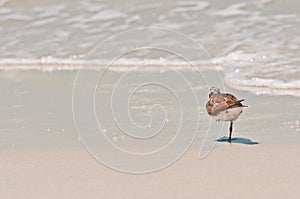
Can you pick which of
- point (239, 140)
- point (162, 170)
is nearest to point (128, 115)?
point (239, 140)

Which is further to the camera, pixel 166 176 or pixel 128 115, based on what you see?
pixel 128 115

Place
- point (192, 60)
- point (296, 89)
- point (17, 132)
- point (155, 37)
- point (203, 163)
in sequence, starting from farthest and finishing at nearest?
point (155, 37) → point (192, 60) → point (296, 89) → point (17, 132) → point (203, 163)

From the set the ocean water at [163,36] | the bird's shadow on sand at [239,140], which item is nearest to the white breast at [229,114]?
the bird's shadow on sand at [239,140]

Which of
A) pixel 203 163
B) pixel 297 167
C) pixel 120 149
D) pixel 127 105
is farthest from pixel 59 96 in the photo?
pixel 297 167

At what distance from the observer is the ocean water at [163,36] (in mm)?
6926

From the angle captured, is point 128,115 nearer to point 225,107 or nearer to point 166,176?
point 225,107

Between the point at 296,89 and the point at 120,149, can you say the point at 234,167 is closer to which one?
the point at 120,149

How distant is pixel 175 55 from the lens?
742 centimetres

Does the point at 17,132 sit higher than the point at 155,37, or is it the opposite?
the point at 155,37

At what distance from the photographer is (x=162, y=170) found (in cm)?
416

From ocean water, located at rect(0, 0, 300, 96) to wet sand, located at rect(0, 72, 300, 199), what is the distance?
1051 mm

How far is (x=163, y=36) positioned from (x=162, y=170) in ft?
12.9

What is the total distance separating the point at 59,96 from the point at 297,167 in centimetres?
252

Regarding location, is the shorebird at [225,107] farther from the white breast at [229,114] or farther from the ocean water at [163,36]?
the ocean water at [163,36]
